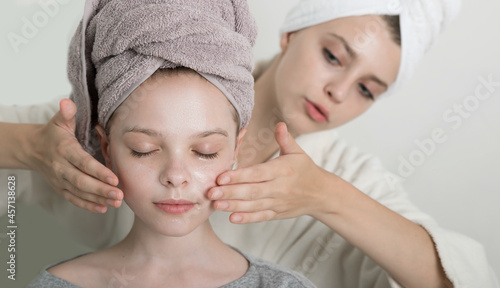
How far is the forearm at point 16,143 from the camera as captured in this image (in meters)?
1.34

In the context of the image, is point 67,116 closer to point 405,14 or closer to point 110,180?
point 110,180

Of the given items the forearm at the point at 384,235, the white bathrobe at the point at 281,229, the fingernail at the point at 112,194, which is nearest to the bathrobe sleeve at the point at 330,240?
the white bathrobe at the point at 281,229

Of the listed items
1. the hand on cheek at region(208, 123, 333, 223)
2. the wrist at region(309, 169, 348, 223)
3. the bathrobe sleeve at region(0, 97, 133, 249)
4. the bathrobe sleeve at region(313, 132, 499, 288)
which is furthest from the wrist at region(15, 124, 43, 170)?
the bathrobe sleeve at region(313, 132, 499, 288)

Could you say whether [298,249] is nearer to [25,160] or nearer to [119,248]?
[119,248]

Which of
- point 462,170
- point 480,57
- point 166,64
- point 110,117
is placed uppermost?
point 480,57

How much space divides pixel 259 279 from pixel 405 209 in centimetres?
62

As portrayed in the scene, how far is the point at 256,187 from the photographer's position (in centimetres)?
111

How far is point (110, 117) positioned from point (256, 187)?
33cm

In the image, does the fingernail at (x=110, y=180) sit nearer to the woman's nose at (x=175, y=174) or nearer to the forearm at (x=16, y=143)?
the woman's nose at (x=175, y=174)

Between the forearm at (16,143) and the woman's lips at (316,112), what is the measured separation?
2.44 feet

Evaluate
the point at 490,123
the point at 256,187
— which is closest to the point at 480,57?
the point at 490,123

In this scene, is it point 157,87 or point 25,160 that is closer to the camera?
point 157,87

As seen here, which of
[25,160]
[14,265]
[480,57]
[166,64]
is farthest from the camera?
[480,57]

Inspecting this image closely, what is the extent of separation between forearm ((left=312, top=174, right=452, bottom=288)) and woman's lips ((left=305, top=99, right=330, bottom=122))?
0.31 metres
